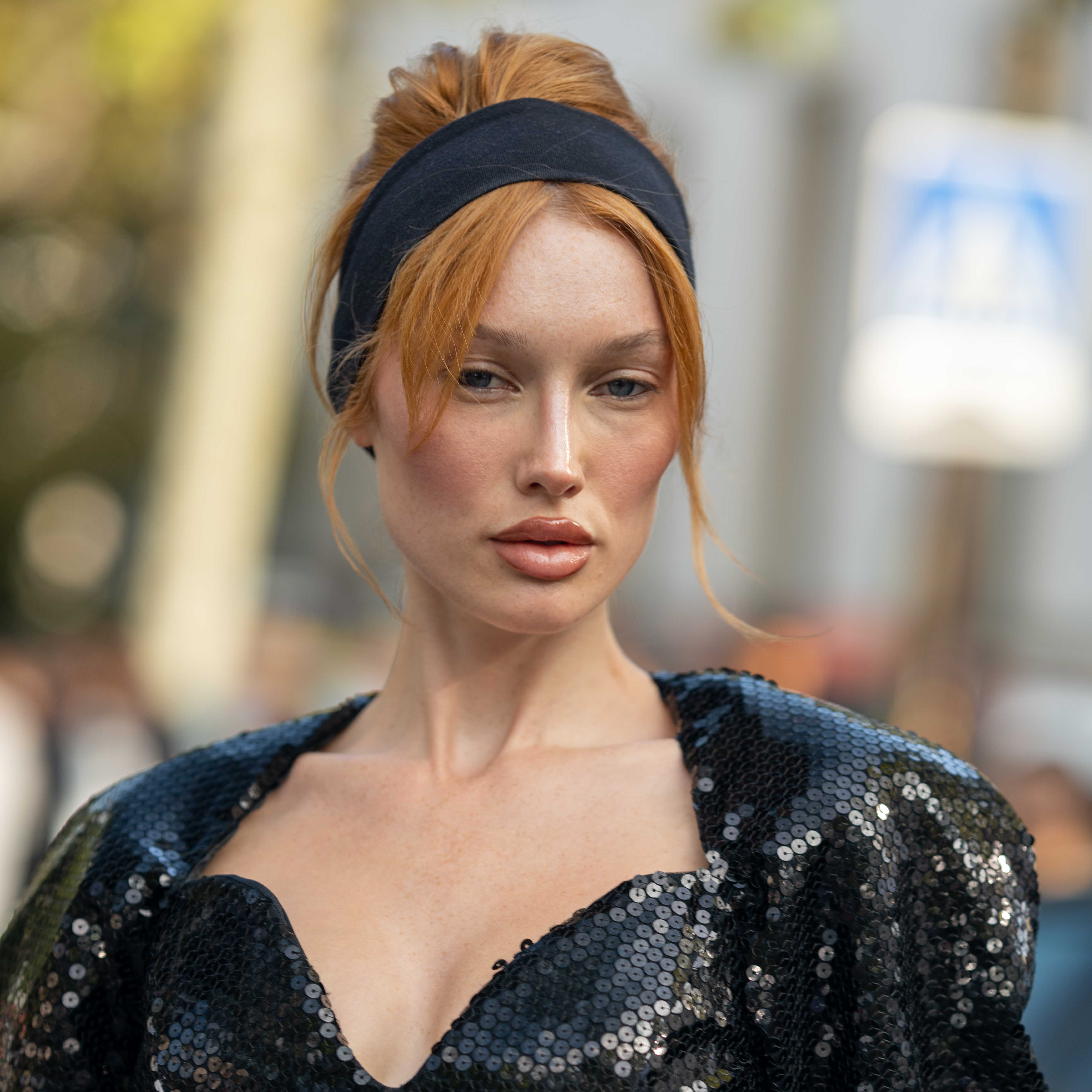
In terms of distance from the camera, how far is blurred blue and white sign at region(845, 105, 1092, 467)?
516 centimetres

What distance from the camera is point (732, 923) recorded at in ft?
5.82

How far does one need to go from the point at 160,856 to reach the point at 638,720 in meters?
0.72

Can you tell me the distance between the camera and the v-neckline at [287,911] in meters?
1.72

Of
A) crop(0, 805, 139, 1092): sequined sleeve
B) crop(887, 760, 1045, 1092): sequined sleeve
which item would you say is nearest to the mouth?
crop(887, 760, 1045, 1092): sequined sleeve

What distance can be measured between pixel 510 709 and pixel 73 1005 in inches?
29.4

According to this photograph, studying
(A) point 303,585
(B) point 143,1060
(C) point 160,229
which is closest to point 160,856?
(B) point 143,1060

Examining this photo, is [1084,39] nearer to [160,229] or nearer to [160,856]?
[160,229]

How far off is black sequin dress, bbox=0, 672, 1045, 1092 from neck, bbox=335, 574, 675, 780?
131mm

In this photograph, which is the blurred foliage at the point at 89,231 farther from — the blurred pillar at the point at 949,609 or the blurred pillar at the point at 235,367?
the blurred pillar at the point at 949,609

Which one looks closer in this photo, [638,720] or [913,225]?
[638,720]

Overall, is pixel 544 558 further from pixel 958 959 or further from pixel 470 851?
pixel 958 959

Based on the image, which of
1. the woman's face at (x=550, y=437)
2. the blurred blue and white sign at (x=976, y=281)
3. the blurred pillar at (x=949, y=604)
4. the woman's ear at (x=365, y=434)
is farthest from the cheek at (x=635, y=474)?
the blurred pillar at (x=949, y=604)

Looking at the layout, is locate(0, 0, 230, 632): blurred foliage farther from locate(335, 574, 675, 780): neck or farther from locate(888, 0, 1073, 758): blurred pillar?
locate(335, 574, 675, 780): neck

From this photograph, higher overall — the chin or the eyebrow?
the eyebrow
